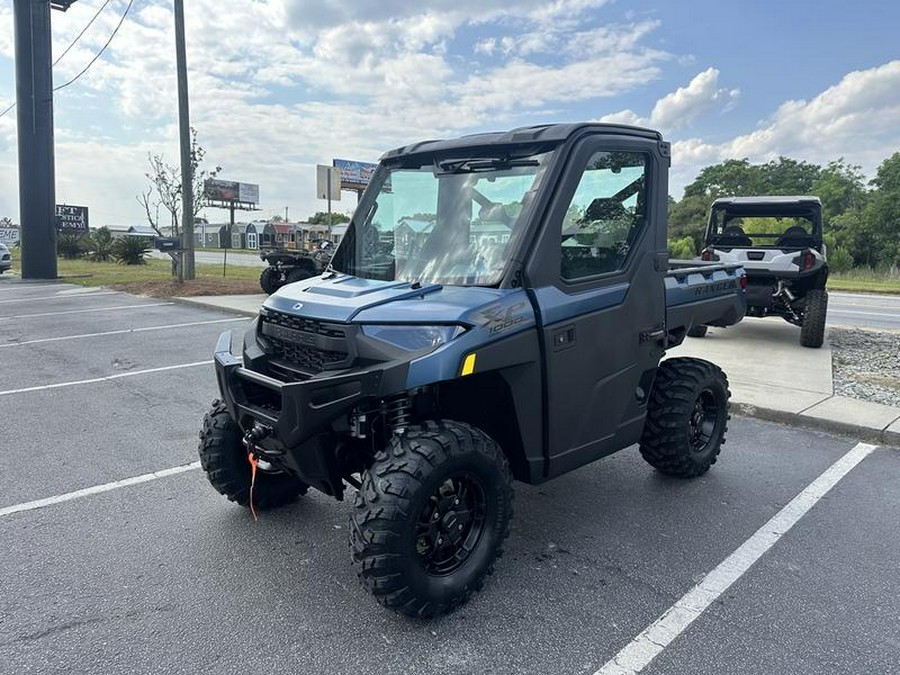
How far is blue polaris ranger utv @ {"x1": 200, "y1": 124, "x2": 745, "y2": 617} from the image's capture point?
2709 millimetres

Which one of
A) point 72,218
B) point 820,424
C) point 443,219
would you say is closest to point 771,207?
point 820,424

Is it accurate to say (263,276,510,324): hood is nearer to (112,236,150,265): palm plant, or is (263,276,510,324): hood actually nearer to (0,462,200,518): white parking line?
(0,462,200,518): white parking line

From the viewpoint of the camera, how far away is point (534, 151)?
3.26m

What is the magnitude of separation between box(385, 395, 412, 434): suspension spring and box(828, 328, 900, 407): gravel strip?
17.6ft

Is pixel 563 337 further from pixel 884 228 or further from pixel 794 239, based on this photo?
pixel 884 228

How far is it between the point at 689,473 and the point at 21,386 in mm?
6778

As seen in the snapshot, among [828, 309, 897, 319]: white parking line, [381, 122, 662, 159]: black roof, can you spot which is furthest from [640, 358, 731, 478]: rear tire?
[828, 309, 897, 319]: white parking line

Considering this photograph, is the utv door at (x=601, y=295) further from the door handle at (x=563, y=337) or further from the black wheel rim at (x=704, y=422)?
the black wheel rim at (x=704, y=422)

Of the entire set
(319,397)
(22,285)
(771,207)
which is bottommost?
(22,285)

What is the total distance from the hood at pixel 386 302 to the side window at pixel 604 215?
55 centimetres

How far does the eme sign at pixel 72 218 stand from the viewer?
2780 cm

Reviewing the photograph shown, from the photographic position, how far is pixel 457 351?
274cm

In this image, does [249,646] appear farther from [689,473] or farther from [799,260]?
[799,260]

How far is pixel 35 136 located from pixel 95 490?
22.1 metres
